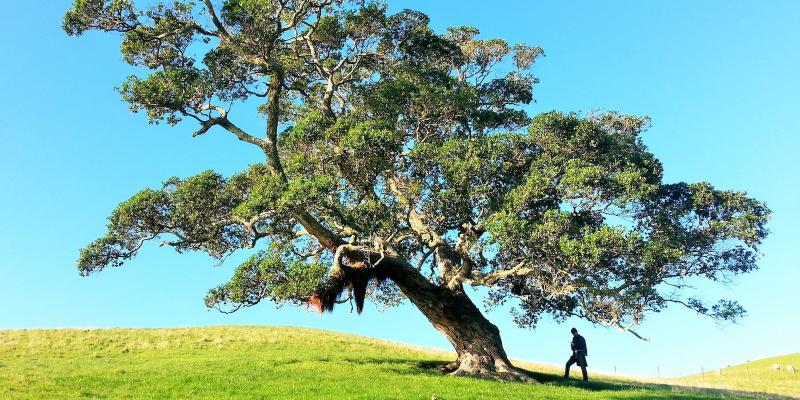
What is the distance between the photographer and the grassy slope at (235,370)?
20.0 m

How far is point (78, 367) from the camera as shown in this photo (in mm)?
28188

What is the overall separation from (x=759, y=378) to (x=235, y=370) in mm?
35478

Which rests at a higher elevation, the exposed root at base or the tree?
the tree

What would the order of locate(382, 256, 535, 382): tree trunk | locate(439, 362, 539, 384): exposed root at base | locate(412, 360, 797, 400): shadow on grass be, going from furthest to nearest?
locate(382, 256, 535, 382): tree trunk, locate(439, 362, 539, 384): exposed root at base, locate(412, 360, 797, 400): shadow on grass

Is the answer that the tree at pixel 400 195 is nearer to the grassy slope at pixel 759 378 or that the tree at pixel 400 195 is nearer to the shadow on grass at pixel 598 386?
the shadow on grass at pixel 598 386

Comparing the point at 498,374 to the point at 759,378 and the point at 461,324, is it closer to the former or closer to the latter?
the point at 461,324

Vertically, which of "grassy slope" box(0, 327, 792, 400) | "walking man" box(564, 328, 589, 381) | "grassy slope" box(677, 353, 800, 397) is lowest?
"grassy slope" box(0, 327, 792, 400)

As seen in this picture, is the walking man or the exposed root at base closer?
the exposed root at base

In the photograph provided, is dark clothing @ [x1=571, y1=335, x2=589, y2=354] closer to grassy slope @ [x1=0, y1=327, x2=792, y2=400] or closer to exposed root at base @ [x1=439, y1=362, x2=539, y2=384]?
grassy slope @ [x1=0, y1=327, x2=792, y2=400]

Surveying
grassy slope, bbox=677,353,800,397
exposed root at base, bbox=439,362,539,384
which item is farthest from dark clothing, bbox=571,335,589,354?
grassy slope, bbox=677,353,800,397

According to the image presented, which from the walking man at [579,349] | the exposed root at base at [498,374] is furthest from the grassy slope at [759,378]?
the exposed root at base at [498,374]

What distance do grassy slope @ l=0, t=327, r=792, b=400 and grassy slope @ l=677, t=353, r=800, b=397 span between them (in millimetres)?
9405

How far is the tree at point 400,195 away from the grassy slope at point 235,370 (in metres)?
2.84

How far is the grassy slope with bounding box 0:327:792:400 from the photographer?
65.8 feet
